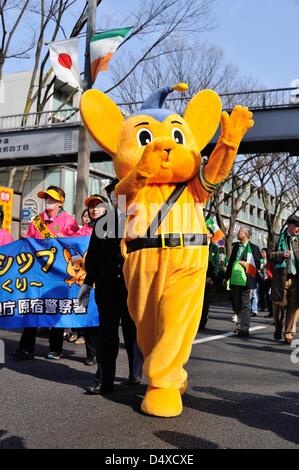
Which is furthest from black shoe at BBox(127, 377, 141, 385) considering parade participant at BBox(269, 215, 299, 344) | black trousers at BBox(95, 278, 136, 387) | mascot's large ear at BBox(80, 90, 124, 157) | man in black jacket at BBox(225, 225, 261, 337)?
man in black jacket at BBox(225, 225, 261, 337)

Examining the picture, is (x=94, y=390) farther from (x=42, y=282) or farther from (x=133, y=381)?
(x=42, y=282)

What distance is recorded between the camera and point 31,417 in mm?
3779

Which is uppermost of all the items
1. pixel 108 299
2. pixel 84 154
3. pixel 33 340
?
pixel 84 154

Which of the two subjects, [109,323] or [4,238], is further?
[4,238]

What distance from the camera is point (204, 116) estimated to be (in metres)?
4.56

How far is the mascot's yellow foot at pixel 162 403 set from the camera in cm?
375

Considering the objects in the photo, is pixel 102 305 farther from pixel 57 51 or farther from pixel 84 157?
pixel 57 51

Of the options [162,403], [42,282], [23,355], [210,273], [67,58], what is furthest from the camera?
[67,58]

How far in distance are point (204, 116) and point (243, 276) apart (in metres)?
5.11

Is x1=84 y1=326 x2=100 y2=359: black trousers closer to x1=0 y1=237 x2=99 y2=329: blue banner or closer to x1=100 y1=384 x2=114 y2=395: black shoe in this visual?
x1=0 y1=237 x2=99 y2=329: blue banner

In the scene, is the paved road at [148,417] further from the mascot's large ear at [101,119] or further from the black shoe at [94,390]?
the mascot's large ear at [101,119]

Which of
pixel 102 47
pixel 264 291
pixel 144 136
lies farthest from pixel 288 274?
pixel 264 291

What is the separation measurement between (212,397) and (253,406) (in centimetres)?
39

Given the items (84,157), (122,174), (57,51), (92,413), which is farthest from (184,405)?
(57,51)
